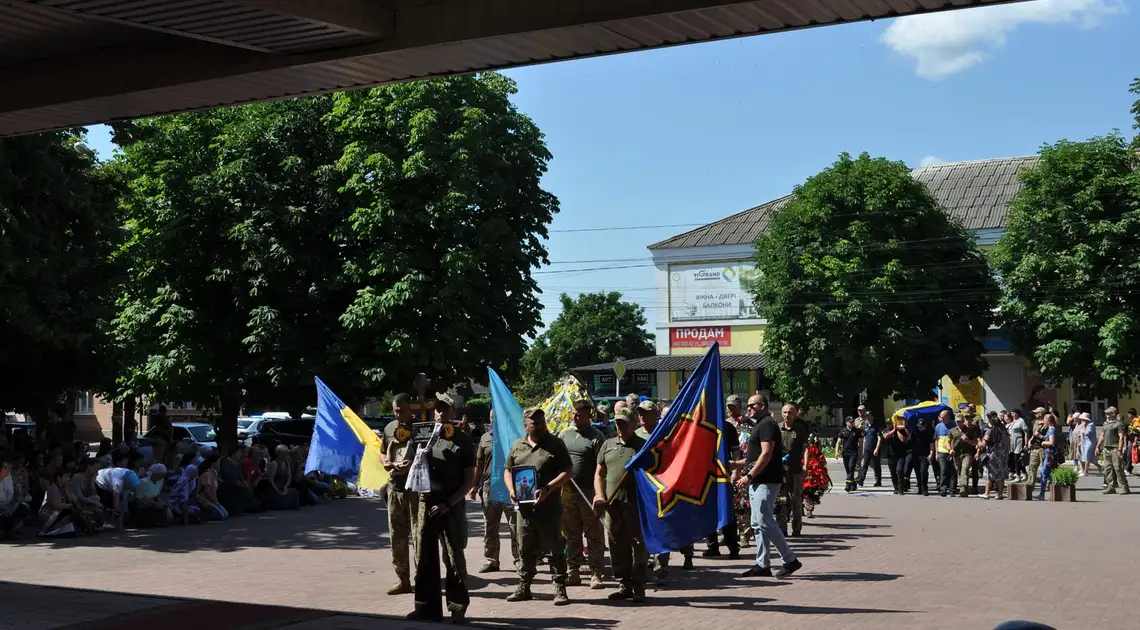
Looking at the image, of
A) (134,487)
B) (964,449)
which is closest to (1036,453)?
(964,449)

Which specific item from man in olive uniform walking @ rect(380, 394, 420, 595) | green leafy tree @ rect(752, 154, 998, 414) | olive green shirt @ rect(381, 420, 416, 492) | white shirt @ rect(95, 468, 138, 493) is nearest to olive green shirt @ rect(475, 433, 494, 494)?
man in olive uniform walking @ rect(380, 394, 420, 595)

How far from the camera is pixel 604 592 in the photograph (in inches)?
475

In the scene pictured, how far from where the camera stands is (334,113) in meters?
33.3

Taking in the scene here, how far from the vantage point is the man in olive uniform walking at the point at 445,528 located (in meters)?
10.3

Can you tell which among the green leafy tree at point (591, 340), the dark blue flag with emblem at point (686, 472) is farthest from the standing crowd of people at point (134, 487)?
the green leafy tree at point (591, 340)

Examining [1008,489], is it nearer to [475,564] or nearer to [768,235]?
[475,564]

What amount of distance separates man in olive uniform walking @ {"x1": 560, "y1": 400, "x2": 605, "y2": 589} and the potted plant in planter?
15.2 m

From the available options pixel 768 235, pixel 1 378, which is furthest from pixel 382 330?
pixel 768 235

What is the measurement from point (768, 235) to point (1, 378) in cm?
3403

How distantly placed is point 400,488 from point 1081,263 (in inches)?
1542

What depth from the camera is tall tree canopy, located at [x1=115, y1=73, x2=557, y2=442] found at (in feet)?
105

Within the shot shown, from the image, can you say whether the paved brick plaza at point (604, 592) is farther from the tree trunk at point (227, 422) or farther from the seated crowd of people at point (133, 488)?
the tree trunk at point (227, 422)

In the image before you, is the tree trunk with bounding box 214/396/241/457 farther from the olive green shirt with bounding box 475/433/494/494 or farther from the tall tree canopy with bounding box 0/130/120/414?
the olive green shirt with bounding box 475/433/494/494

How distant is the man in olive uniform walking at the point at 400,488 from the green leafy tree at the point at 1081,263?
37.8 metres
